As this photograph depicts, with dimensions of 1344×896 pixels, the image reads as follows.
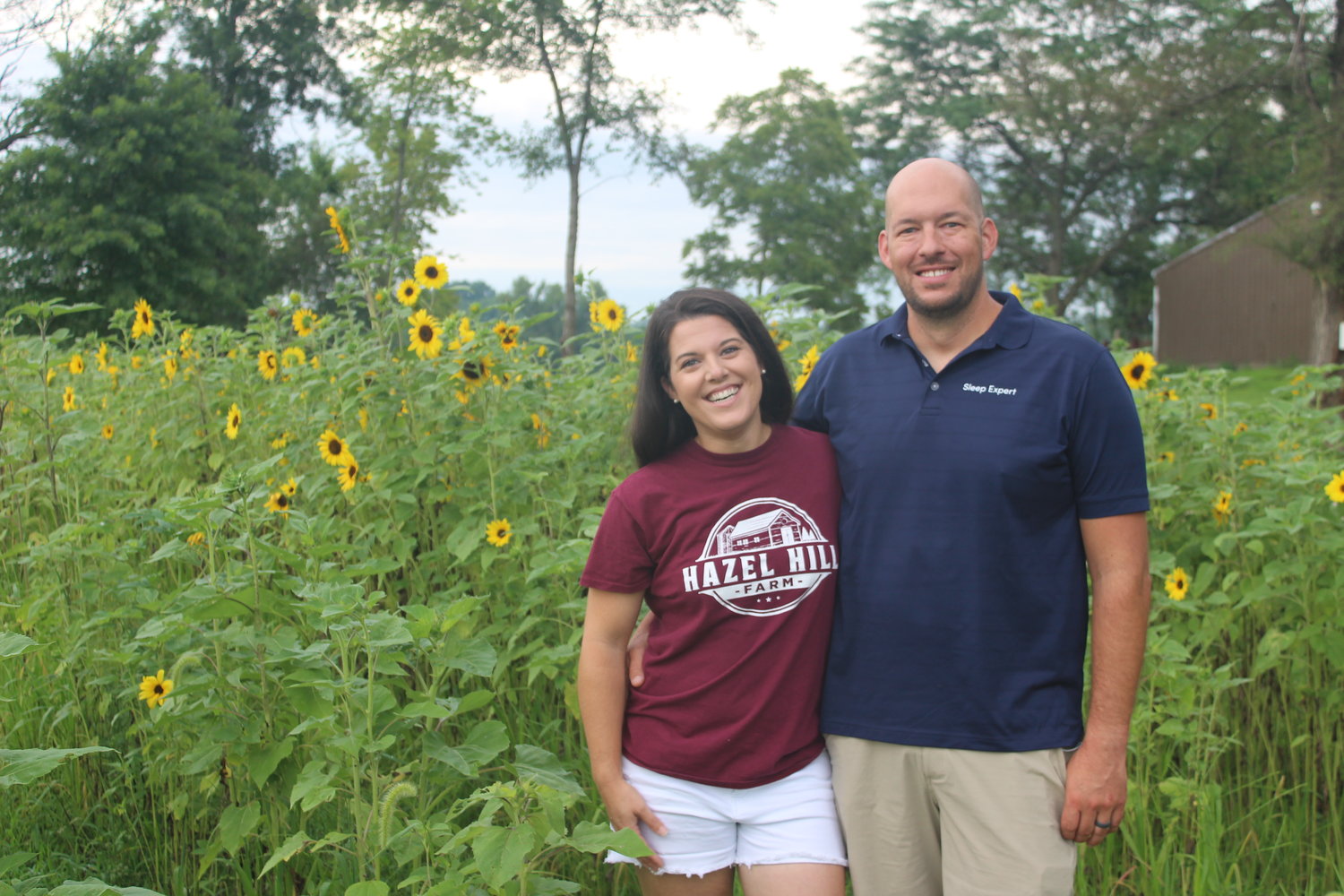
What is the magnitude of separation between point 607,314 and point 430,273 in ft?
2.37

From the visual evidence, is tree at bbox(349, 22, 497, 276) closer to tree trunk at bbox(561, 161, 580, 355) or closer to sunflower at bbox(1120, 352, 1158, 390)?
tree trunk at bbox(561, 161, 580, 355)

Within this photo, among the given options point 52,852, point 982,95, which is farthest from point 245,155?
point 52,852

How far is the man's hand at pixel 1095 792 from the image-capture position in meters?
2.21

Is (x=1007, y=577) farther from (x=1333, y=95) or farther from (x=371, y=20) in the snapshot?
(x=371, y=20)

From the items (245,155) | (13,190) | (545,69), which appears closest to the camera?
(13,190)

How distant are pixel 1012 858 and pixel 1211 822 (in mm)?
1180

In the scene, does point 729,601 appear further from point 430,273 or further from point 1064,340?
point 430,273

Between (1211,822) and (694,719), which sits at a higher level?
(694,719)

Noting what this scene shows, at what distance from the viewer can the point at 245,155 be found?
33.5 metres

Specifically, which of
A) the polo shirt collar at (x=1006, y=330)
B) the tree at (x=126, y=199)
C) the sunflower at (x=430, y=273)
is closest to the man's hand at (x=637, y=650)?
the polo shirt collar at (x=1006, y=330)

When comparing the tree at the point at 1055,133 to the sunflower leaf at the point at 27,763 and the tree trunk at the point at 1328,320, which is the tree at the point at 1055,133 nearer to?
the tree trunk at the point at 1328,320

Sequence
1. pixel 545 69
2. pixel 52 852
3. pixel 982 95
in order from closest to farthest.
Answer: pixel 52 852
pixel 545 69
pixel 982 95

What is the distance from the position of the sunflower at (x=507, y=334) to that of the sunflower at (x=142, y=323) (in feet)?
6.99

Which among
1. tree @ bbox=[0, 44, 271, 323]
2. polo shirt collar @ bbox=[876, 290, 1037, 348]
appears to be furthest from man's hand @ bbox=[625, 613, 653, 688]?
tree @ bbox=[0, 44, 271, 323]
